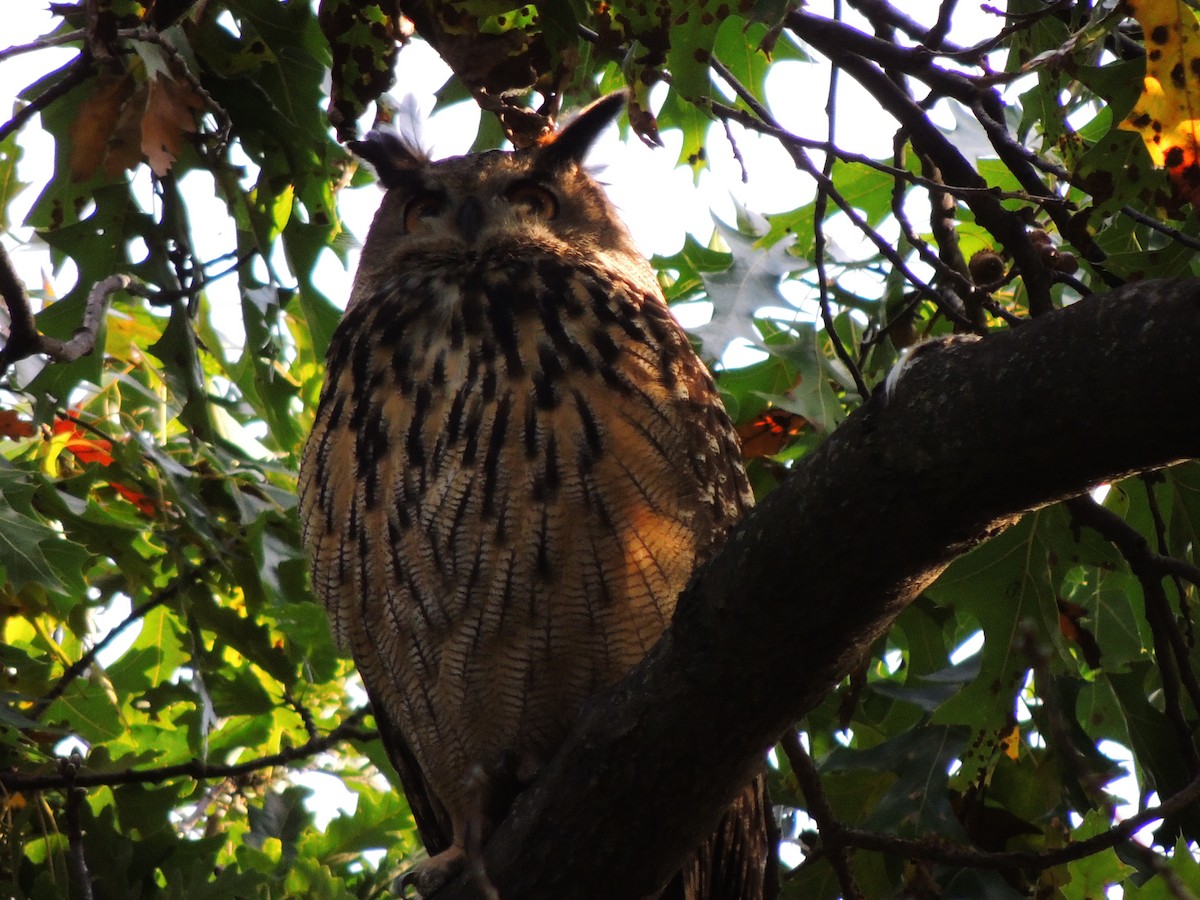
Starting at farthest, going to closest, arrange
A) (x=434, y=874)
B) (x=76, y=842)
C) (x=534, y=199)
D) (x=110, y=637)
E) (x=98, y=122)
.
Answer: (x=534, y=199), (x=110, y=637), (x=434, y=874), (x=76, y=842), (x=98, y=122)

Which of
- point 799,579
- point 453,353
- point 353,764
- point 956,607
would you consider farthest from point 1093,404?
point 353,764

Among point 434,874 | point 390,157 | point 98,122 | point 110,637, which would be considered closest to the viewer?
point 98,122

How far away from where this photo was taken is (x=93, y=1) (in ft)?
7.32

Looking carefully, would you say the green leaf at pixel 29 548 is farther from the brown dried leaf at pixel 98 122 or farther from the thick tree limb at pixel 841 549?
the thick tree limb at pixel 841 549

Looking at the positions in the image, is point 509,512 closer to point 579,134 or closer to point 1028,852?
point 1028,852

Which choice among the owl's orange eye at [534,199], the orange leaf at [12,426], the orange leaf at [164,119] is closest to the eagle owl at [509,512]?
the owl's orange eye at [534,199]

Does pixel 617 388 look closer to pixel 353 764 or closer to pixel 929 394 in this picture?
pixel 929 394

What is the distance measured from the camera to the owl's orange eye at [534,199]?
3438mm

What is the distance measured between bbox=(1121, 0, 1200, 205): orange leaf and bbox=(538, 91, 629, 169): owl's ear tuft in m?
2.00

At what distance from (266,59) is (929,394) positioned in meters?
1.66

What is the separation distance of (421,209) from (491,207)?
0.76 ft

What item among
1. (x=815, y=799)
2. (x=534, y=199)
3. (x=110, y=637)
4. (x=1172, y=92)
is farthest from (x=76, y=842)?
(x=1172, y=92)

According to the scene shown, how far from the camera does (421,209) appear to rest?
351cm

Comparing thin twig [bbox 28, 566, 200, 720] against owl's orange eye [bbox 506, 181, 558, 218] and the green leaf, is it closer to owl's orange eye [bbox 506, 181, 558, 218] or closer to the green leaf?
the green leaf
